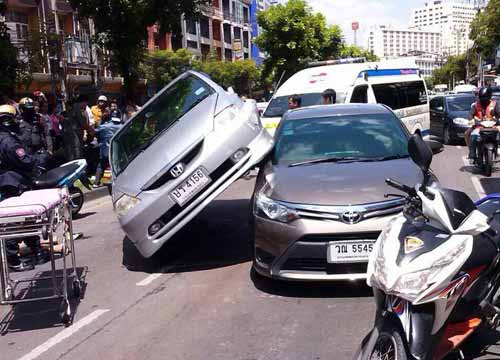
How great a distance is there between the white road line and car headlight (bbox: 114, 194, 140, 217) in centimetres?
575

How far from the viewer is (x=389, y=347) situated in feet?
9.94

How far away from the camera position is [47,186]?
617cm

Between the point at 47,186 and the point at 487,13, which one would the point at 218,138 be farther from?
the point at 487,13

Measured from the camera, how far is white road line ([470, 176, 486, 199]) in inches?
372

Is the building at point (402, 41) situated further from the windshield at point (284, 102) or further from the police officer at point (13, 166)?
the police officer at point (13, 166)

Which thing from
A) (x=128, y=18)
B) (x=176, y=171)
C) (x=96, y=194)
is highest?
(x=128, y=18)

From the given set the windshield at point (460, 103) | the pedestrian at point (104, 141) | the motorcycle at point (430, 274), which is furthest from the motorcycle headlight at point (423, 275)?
the windshield at point (460, 103)

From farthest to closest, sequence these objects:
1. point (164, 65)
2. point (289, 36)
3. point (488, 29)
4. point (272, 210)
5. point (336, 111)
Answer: point (164, 65)
point (289, 36)
point (488, 29)
point (336, 111)
point (272, 210)

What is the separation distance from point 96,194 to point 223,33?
167 feet

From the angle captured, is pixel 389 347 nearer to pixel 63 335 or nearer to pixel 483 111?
pixel 63 335

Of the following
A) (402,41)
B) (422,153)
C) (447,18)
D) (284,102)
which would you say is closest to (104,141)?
(284,102)

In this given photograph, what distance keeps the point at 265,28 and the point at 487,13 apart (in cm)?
1290

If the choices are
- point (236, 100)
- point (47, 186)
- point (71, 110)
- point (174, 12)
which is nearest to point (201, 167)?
point (236, 100)

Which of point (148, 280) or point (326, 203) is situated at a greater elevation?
point (326, 203)
